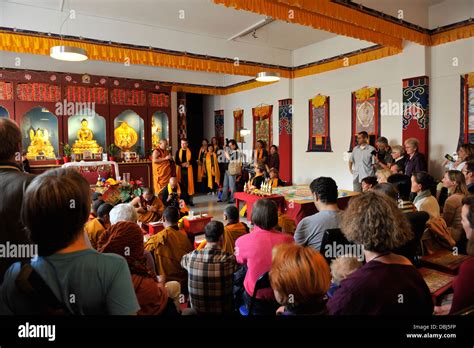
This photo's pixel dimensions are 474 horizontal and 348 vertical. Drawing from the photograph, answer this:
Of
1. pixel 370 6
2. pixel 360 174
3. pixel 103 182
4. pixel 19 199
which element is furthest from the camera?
pixel 360 174

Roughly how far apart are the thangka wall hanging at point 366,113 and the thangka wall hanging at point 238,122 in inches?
171

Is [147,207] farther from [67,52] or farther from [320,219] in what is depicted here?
[320,219]

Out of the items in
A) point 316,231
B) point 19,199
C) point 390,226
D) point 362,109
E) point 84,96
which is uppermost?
point 84,96

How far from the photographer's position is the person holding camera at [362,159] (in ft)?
21.8

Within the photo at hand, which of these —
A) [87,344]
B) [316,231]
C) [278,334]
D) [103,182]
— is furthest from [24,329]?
[103,182]

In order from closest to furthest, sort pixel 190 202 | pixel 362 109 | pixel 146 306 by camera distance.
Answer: pixel 146 306, pixel 362 109, pixel 190 202

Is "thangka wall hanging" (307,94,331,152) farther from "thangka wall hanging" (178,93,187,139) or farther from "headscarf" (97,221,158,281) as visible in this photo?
"headscarf" (97,221,158,281)

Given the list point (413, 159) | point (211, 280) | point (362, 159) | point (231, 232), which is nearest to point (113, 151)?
point (362, 159)

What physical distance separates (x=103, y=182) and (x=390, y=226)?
5521mm

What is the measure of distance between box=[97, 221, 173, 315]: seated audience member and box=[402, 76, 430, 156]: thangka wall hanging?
20.0ft

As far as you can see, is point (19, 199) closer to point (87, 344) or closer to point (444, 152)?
point (87, 344)

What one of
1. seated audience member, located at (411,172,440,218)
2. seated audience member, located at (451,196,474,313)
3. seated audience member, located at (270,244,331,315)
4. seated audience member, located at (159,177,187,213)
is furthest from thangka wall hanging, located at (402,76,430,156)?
seated audience member, located at (270,244,331,315)

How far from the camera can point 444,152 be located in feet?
20.3

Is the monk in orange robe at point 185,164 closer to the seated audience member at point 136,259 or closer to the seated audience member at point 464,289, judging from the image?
the seated audience member at point 136,259
